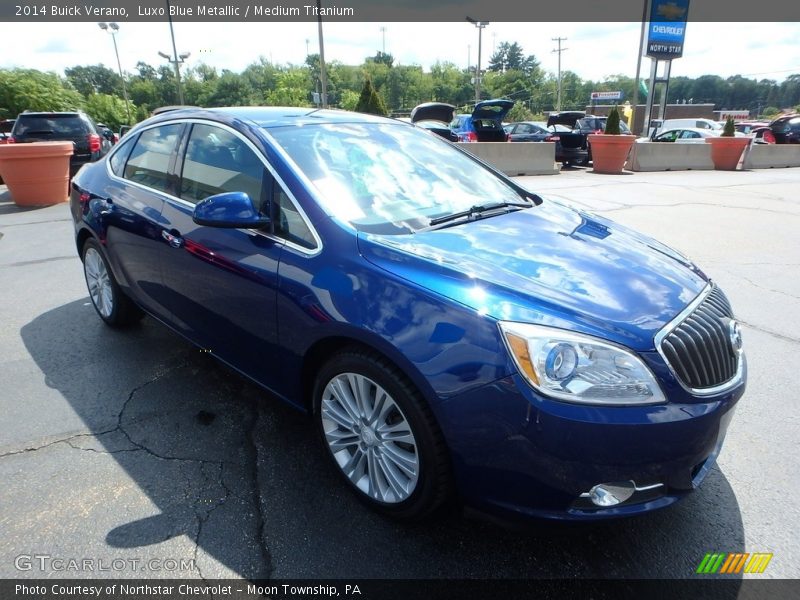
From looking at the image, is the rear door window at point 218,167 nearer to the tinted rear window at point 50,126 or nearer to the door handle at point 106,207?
the door handle at point 106,207

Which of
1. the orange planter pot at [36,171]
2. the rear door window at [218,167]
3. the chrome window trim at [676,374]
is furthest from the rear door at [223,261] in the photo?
the orange planter pot at [36,171]

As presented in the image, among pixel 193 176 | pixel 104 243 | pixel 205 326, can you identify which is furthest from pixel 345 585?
pixel 104 243

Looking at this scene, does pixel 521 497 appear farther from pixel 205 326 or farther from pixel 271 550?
pixel 205 326

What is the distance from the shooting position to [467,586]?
203cm

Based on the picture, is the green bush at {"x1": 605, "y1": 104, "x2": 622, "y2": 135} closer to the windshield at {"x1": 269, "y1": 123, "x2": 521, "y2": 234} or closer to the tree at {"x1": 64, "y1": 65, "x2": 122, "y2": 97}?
the windshield at {"x1": 269, "y1": 123, "x2": 521, "y2": 234}

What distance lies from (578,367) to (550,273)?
50 centimetres

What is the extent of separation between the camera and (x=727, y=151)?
17.2 metres

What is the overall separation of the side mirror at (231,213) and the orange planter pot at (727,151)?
18730 mm

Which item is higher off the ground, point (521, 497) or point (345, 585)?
point (521, 497)

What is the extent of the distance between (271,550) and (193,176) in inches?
Answer: 84.7

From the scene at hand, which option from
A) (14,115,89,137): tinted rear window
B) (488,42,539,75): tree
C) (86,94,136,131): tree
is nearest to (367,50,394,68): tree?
(488,42,539,75): tree

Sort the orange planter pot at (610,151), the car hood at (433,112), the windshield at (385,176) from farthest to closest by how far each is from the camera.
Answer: the orange planter pot at (610,151)
the car hood at (433,112)
the windshield at (385,176)

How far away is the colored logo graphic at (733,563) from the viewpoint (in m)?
2.09

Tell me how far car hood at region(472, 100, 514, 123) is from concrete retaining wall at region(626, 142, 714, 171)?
4245 millimetres
